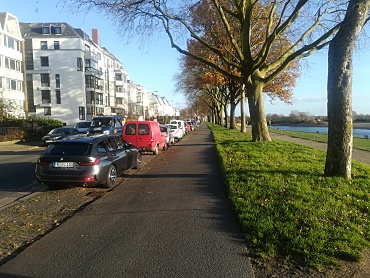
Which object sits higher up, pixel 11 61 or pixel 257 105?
pixel 11 61

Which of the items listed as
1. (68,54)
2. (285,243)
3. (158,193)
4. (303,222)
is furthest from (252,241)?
(68,54)

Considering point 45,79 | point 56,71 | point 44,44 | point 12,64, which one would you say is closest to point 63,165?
point 12,64

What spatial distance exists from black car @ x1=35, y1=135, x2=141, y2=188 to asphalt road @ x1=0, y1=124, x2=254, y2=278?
103cm

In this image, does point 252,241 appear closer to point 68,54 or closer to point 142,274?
point 142,274

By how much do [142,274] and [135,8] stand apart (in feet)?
45.9

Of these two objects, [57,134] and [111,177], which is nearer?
[111,177]

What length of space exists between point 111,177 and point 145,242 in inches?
176

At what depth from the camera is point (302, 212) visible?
5.22 m

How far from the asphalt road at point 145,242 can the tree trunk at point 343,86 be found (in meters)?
2.99

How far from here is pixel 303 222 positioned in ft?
15.7

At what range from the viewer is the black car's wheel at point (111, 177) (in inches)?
330

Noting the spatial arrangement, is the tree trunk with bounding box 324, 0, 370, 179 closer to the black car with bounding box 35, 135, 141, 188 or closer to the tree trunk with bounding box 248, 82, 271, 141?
the black car with bounding box 35, 135, 141, 188

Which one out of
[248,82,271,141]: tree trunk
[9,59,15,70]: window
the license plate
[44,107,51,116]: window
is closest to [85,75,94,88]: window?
[44,107,51,116]: window

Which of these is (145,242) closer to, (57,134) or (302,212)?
(302,212)
